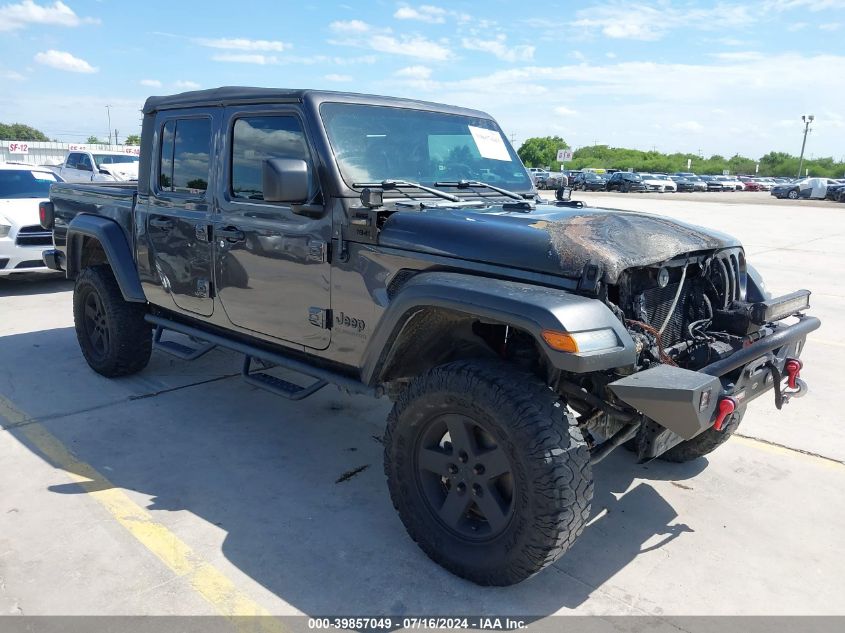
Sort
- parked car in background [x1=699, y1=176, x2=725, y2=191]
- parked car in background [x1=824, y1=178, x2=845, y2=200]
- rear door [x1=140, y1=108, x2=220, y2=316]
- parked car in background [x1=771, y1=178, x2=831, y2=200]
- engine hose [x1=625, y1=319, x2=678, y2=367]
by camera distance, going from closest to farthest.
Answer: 1. engine hose [x1=625, y1=319, x2=678, y2=367]
2. rear door [x1=140, y1=108, x2=220, y2=316]
3. parked car in background [x1=824, y1=178, x2=845, y2=200]
4. parked car in background [x1=771, y1=178, x2=831, y2=200]
5. parked car in background [x1=699, y1=176, x2=725, y2=191]

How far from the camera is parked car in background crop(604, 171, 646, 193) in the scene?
4417 centimetres

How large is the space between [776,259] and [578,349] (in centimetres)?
1168

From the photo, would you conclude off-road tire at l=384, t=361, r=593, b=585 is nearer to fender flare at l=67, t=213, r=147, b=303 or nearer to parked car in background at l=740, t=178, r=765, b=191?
fender flare at l=67, t=213, r=147, b=303

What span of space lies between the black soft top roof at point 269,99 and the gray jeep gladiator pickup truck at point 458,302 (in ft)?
0.07

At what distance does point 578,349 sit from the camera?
7.75 ft

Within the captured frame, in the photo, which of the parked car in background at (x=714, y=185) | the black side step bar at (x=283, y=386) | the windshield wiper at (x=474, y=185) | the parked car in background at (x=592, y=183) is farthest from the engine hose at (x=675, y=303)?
the parked car in background at (x=714, y=185)

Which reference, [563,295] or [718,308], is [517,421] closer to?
[563,295]

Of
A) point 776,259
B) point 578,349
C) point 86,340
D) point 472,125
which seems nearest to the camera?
point 578,349

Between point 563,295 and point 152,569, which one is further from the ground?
point 563,295

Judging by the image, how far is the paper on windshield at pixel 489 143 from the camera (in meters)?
4.14

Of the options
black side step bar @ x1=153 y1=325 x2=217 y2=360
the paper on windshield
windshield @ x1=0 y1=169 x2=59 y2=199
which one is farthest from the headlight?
windshield @ x1=0 y1=169 x2=59 y2=199

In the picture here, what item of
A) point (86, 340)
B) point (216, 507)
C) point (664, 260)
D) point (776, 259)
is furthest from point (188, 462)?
point (776, 259)

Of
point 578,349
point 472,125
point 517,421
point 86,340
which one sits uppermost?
point 472,125

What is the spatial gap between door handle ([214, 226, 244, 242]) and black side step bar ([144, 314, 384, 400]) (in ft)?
2.09
